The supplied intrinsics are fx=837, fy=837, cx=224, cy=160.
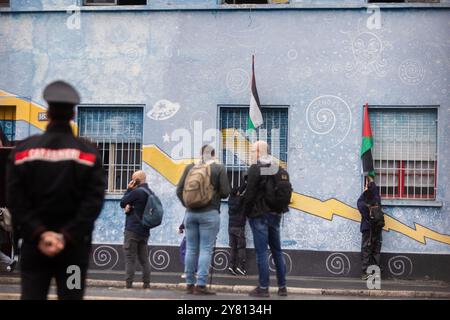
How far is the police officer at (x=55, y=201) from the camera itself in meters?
5.89

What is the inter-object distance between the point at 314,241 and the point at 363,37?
13.9 feet

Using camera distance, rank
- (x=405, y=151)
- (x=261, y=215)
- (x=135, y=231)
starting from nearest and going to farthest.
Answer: (x=261, y=215), (x=135, y=231), (x=405, y=151)

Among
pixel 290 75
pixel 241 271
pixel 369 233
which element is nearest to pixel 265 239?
pixel 241 271

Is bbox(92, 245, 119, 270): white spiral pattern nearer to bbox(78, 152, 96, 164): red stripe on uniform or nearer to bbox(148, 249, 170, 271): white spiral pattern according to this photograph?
bbox(148, 249, 170, 271): white spiral pattern

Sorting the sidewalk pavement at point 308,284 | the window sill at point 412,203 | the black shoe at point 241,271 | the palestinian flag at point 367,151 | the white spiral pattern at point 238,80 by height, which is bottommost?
the sidewalk pavement at point 308,284

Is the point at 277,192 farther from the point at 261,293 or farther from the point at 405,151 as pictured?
the point at 405,151

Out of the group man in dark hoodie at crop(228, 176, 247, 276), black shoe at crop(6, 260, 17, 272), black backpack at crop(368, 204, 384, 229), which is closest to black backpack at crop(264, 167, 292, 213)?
man in dark hoodie at crop(228, 176, 247, 276)

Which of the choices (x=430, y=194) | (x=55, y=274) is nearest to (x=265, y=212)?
(x=55, y=274)

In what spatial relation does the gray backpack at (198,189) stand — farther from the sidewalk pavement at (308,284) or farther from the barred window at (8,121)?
the barred window at (8,121)

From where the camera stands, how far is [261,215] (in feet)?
37.0

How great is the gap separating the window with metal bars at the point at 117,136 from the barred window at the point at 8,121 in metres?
1.49

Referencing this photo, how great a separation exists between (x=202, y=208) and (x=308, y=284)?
4584 millimetres

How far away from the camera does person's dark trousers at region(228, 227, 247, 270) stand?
1639cm

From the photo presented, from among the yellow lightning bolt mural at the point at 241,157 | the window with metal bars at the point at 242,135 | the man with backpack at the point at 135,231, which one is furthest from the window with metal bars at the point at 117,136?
the man with backpack at the point at 135,231
